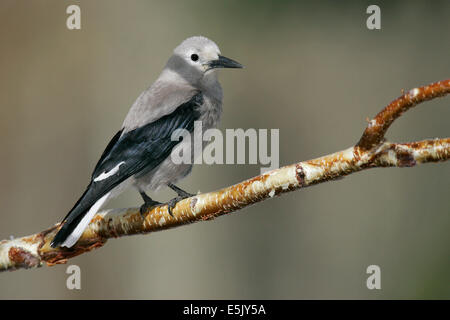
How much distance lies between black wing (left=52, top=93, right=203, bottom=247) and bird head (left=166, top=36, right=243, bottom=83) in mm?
151

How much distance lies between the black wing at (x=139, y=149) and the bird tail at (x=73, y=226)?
0.01m

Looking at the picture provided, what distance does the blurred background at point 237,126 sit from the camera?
149 inches

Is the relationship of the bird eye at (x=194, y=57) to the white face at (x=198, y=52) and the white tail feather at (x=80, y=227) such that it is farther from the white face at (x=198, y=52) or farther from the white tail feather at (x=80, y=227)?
the white tail feather at (x=80, y=227)

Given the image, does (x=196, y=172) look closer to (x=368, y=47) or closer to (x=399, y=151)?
(x=368, y=47)

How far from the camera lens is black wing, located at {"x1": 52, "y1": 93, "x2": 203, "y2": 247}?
6.24ft

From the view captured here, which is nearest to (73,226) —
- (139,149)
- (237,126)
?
(139,149)

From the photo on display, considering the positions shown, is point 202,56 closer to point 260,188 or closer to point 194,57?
point 194,57

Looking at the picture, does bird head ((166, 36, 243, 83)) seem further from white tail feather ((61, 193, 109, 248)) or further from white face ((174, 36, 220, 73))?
white tail feather ((61, 193, 109, 248))

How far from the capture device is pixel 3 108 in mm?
3939

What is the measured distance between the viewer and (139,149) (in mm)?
2066

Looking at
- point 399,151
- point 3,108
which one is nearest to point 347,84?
point 3,108

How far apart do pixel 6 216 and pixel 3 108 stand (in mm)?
687

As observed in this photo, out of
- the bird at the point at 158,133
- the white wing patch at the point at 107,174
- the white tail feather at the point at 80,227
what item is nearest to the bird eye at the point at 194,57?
the bird at the point at 158,133

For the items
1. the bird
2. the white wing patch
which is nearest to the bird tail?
the bird
